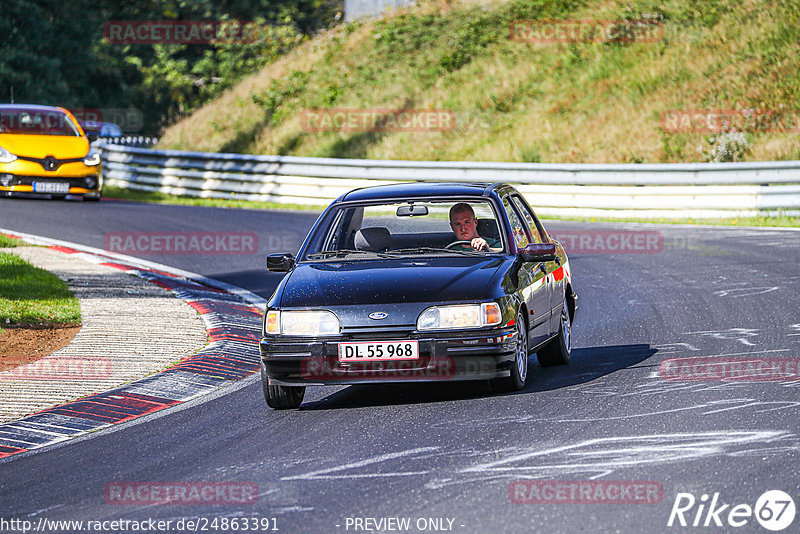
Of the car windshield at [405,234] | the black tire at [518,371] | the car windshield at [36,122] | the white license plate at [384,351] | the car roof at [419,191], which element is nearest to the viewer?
the white license plate at [384,351]

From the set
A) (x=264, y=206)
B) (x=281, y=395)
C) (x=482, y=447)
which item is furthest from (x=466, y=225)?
(x=264, y=206)

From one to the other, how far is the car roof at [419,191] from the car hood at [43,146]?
15236mm

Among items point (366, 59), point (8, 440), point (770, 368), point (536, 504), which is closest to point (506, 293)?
point (770, 368)

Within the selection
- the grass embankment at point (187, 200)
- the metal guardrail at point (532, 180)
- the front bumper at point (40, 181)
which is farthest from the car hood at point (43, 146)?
the metal guardrail at point (532, 180)

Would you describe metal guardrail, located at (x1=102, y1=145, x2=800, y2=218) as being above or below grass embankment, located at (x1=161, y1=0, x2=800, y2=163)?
below

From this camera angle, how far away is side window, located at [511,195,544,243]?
9.77 m

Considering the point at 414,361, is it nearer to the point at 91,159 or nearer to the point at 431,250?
the point at 431,250

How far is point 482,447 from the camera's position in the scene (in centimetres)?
653

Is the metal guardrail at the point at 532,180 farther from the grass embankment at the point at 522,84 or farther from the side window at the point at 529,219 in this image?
the side window at the point at 529,219

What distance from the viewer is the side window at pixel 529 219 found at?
9.77 metres

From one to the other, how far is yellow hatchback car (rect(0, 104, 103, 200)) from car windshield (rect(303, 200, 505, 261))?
15.4m

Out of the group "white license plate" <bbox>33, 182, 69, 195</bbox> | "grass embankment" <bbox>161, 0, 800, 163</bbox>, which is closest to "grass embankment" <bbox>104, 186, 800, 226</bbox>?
"white license plate" <bbox>33, 182, 69, 195</bbox>

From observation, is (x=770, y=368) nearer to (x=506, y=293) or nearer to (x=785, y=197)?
(x=506, y=293)

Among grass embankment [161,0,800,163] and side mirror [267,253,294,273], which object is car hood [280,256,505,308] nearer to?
side mirror [267,253,294,273]
